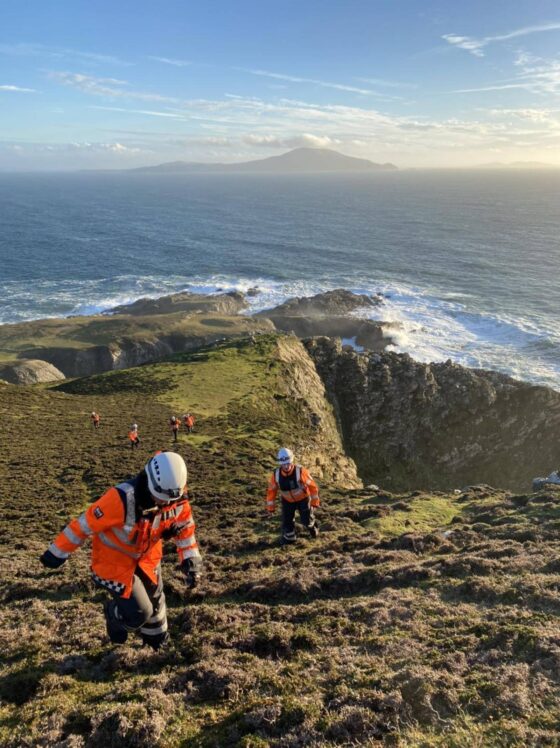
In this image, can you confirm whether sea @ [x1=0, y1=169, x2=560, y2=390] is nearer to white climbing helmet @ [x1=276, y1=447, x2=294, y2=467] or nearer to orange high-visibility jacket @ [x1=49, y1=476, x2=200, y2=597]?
white climbing helmet @ [x1=276, y1=447, x2=294, y2=467]

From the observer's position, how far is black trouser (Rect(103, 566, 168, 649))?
8.71m

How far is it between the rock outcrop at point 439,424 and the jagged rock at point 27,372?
41073 mm

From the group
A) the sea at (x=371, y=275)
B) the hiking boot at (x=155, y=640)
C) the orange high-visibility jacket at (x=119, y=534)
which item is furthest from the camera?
the sea at (x=371, y=275)

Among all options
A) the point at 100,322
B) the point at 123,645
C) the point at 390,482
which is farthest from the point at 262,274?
the point at 123,645

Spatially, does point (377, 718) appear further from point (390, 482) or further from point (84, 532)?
point (390, 482)

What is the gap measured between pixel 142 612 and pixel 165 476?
2.84 meters

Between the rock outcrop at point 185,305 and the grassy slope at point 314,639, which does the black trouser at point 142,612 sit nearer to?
the grassy slope at point 314,639

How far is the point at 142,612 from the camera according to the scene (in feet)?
28.9

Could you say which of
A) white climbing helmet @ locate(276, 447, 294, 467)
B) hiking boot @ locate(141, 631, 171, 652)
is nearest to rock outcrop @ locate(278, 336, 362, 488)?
white climbing helmet @ locate(276, 447, 294, 467)

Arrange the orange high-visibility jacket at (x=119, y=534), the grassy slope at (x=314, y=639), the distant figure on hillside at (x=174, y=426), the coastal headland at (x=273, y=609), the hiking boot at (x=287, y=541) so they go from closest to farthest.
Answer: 1. the grassy slope at (x=314, y=639)
2. the coastal headland at (x=273, y=609)
3. the orange high-visibility jacket at (x=119, y=534)
4. the hiking boot at (x=287, y=541)
5. the distant figure on hillside at (x=174, y=426)

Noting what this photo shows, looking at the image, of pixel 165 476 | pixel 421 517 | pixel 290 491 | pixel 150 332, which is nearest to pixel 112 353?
pixel 150 332

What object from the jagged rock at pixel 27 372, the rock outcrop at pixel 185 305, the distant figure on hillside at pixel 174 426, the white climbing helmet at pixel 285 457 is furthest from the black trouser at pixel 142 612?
the rock outcrop at pixel 185 305

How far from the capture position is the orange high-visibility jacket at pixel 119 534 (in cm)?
815

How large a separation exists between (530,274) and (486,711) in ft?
451
